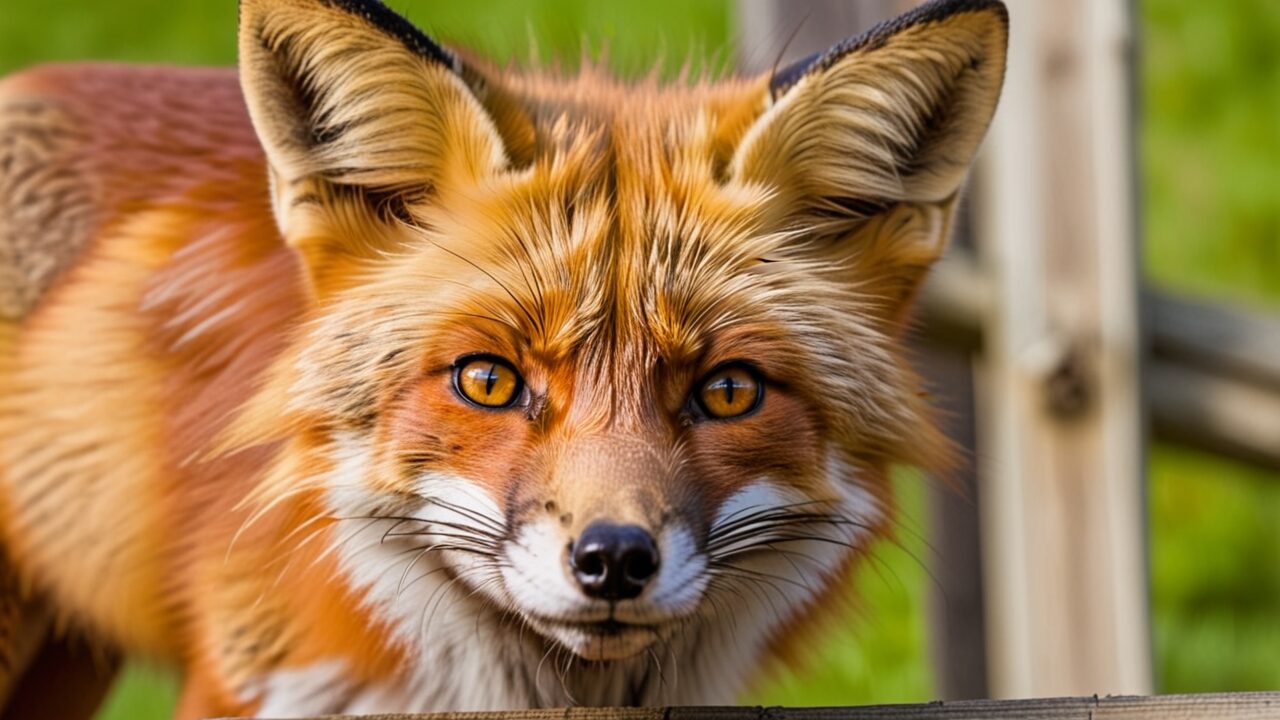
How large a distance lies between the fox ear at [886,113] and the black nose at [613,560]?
55 centimetres

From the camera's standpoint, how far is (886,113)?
192cm

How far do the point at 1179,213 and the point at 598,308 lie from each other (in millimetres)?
4360

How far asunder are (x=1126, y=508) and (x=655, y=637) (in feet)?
7.73

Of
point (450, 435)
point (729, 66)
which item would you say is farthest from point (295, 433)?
point (729, 66)

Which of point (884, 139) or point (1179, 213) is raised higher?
point (1179, 213)

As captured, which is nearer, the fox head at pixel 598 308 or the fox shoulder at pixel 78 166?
A: the fox head at pixel 598 308

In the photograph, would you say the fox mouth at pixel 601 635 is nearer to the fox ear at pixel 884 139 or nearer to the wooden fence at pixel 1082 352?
the fox ear at pixel 884 139

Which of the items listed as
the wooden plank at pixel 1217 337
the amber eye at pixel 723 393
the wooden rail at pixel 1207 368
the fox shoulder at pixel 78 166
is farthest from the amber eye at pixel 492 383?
the wooden plank at pixel 1217 337

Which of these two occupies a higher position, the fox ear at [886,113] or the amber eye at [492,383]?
the fox ear at [886,113]

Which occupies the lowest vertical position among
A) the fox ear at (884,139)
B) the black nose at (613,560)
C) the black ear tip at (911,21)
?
the black nose at (613,560)

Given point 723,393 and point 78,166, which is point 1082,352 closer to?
point 723,393

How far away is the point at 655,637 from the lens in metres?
1.73

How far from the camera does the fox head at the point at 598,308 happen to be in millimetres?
1731

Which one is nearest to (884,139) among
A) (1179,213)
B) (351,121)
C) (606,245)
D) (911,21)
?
(911,21)
